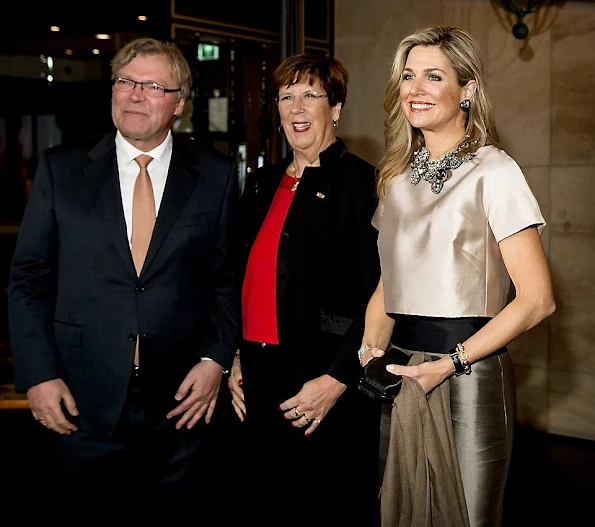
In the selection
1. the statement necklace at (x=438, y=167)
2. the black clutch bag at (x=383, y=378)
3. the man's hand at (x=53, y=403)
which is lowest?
the man's hand at (x=53, y=403)

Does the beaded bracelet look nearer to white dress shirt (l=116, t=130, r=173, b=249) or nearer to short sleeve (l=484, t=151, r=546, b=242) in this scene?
short sleeve (l=484, t=151, r=546, b=242)

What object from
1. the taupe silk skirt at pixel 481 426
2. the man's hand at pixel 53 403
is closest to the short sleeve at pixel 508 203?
the taupe silk skirt at pixel 481 426

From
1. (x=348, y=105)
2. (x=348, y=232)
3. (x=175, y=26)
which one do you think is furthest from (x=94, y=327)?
(x=348, y=105)

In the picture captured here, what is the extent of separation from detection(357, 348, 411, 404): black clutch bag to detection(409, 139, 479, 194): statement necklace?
447 mm

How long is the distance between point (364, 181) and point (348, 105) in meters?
3.50

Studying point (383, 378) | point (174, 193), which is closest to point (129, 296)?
point (174, 193)

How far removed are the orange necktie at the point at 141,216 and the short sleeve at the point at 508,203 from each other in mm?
1067

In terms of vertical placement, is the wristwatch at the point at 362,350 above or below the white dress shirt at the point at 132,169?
below

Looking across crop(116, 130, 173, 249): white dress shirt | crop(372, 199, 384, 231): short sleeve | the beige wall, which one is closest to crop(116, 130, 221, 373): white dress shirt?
crop(116, 130, 173, 249): white dress shirt

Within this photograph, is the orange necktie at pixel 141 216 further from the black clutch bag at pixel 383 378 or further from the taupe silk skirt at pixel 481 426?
the taupe silk skirt at pixel 481 426

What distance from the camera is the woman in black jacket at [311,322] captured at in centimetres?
270

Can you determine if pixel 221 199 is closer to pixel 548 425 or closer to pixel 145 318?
pixel 145 318

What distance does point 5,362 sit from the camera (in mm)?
6344

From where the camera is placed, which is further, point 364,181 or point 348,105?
point 348,105
